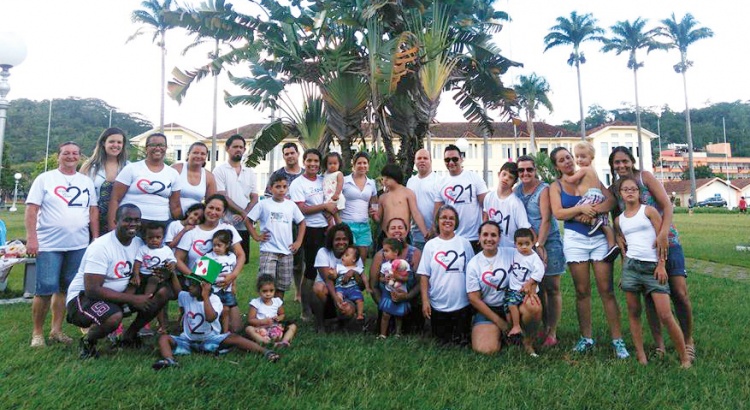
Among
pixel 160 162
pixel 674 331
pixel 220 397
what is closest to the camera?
pixel 220 397

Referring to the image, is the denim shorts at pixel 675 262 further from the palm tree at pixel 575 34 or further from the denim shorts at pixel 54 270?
the palm tree at pixel 575 34

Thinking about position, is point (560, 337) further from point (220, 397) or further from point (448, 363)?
point (220, 397)

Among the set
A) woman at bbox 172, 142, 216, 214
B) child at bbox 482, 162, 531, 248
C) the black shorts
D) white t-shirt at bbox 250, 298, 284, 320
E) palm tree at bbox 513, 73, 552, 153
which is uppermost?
palm tree at bbox 513, 73, 552, 153

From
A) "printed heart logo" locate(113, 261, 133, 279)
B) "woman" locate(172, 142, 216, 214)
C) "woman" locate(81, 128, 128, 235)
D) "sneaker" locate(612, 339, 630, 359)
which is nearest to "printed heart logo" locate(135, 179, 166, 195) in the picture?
"woman" locate(172, 142, 216, 214)

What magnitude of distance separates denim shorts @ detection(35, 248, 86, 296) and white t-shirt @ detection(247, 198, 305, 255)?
1678 mm

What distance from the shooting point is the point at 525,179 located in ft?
14.7

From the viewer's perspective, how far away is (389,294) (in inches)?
174

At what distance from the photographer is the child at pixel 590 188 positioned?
388cm

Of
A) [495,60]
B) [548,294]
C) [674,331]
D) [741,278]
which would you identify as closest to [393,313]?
[548,294]

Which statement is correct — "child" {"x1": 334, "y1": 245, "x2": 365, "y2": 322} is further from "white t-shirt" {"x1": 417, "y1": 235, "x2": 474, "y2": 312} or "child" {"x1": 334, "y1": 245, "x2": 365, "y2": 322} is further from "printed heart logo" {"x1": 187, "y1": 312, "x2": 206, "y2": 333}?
"printed heart logo" {"x1": 187, "y1": 312, "x2": 206, "y2": 333}

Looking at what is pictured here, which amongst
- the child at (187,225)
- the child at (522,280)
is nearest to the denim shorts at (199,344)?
the child at (187,225)

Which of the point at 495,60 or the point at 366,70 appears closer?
the point at 366,70

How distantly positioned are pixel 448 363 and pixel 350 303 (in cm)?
132

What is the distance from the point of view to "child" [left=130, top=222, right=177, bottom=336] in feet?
12.2
